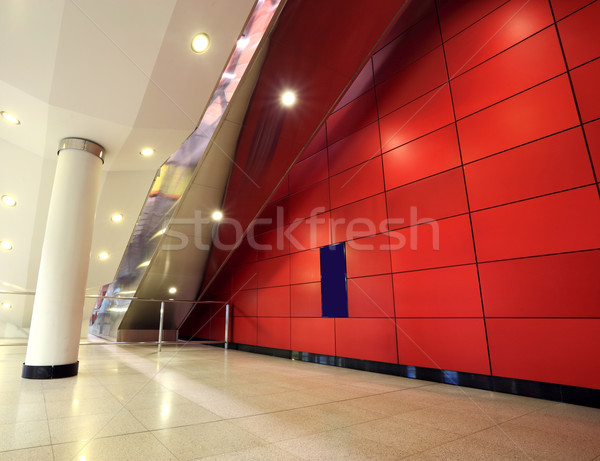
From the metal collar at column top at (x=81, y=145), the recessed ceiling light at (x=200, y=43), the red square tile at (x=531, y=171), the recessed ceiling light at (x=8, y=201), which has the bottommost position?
the red square tile at (x=531, y=171)

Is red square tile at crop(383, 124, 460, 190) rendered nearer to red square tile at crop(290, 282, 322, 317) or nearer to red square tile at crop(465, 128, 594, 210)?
red square tile at crop(465, 128, 594, 210)

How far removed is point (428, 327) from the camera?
12.8ft

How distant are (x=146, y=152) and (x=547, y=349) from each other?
5.03m

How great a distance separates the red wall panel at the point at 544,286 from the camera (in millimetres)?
2820

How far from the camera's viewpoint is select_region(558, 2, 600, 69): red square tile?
3045 mm

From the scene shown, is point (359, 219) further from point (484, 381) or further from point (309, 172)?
point (484, 381)

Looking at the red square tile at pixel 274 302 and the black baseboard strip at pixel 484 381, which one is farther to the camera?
the red square tile at pixel 274 302

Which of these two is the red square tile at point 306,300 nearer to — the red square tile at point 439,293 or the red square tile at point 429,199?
the red square tile at point 439,293

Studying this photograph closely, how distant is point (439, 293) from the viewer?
387cm

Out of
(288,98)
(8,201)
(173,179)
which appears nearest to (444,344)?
(288,98)

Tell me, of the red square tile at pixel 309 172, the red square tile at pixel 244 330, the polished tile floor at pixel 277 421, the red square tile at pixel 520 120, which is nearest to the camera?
the polished tile floor at pixel 277 421

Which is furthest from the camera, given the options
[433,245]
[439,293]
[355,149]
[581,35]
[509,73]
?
[355,149]

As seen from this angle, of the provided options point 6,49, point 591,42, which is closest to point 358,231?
point 591,42

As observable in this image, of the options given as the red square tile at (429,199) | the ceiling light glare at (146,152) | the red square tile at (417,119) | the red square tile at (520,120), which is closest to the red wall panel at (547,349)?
the red square tile at (429,199)
